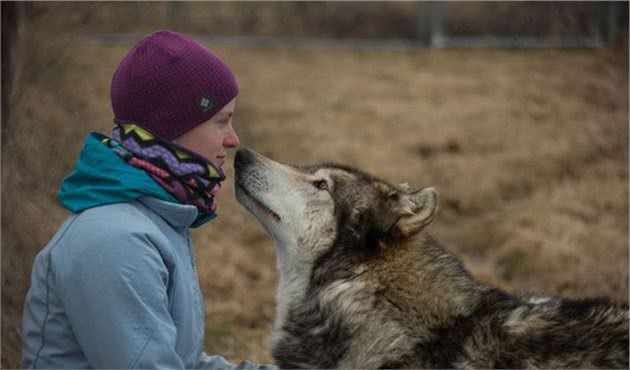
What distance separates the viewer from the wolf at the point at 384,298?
3949 mm

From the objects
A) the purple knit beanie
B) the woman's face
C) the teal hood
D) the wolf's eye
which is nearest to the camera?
the teal hood

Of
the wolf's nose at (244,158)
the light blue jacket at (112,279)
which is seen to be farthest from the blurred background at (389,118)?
the light blue jacket at (112,279)

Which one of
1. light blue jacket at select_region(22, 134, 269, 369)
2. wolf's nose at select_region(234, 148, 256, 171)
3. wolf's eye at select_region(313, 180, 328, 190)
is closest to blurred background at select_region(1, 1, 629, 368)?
wolf's nose at select_region(234, 148, 256, 171)

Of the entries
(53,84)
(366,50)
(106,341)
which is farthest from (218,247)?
(366,50)

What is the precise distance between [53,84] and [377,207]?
133 inches

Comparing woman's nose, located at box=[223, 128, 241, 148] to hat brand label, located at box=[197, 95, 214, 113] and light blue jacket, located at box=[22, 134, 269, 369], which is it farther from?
light blue jacket, located at box=[22, 134, 269, 369]

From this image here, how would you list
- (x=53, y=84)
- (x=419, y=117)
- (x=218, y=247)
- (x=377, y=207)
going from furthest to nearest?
(x=419, y=117)
(x=218, y=247)
(x=53, y=84)
(x=377, y=207)

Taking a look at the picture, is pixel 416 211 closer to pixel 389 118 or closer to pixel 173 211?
pixel 173 211

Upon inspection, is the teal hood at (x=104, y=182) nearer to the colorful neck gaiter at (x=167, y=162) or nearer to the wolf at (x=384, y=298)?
the colorful neck gaiter at (x=167, y=162)

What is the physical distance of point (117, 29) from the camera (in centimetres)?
1636

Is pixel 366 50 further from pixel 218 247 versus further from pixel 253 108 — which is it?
pixel 218 247

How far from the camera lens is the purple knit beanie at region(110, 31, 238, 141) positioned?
3.65 m

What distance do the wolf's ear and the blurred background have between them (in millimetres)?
2009

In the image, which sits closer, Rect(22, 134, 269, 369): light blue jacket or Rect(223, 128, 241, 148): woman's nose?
Rect(22, 134, 269, 369): light blue jacket
